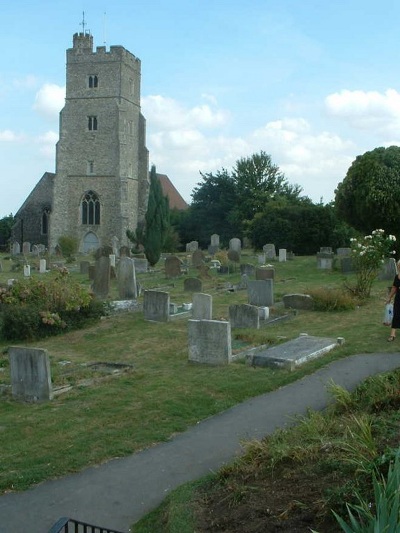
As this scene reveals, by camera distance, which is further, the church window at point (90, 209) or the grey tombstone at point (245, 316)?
the church window at point (90, 209)

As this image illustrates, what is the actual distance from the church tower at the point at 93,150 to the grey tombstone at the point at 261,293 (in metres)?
38.2

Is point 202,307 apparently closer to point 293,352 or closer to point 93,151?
point 293,352

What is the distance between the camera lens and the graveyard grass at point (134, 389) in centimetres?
732

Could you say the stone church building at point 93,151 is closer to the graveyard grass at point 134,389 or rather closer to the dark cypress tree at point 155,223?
the dark cypress tree at point 155,223

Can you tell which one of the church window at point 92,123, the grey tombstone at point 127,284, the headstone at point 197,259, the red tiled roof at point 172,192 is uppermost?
the church window at point 92,123

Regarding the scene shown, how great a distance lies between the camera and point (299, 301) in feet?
57.7

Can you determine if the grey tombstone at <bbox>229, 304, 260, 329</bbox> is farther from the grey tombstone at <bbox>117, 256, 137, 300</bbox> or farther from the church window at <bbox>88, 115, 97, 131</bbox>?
the church window at <bbox>88, 115, 97, 131</bbox>

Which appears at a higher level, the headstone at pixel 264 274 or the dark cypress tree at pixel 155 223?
the dark cypress tree at pixel 155 223

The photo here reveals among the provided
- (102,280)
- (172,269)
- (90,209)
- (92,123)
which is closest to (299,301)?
(102,280)

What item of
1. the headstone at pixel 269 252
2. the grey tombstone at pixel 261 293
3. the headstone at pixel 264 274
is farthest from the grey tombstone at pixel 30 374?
the headstone at pixel 269 252

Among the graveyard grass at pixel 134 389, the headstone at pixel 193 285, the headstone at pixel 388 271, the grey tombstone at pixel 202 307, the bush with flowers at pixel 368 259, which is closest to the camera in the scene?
the graveyard grass at pixel 134 389

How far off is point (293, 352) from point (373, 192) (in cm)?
1614

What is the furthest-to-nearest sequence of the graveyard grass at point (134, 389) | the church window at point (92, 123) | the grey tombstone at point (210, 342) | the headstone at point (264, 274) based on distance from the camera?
the church window at point (92, 123), the headstone at point (264, 274), the grey tombstone at point (210, 342), the graveyard grass at point (134, 389)

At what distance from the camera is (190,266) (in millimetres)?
31266
